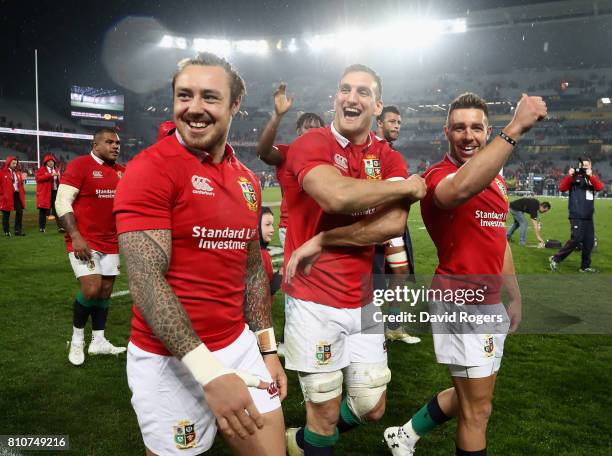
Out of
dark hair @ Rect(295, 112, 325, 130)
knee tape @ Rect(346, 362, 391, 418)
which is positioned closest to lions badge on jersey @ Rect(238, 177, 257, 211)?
knee tape @ Rect(346, 362, 391, 418)

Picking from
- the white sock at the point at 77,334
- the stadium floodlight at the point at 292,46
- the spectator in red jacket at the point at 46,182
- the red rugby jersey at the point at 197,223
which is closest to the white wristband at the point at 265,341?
the red rugby jersey at the point at 197,223

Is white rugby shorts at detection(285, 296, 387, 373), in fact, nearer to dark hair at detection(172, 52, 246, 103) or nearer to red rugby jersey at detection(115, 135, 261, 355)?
red rugby jersey at detection(115, 135, 261, 355)

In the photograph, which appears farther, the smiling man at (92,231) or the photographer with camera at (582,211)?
the photographer with camera at (582,211)

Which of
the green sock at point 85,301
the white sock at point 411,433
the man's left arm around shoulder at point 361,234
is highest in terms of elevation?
the man's left arm around shoulder at point 361,234

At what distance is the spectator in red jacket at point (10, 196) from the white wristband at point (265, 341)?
14.6 m

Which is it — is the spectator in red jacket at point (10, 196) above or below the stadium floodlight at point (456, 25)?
below

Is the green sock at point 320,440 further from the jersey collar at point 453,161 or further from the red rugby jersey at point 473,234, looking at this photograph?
the jersey collar at point 453,161

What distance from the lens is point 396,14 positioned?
54531mm

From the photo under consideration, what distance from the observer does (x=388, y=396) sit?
15.3 feet

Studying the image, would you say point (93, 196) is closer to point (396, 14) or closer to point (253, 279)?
point (253, 279)

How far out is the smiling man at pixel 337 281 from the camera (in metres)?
2.90

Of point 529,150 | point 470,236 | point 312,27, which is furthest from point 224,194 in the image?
point 312,27

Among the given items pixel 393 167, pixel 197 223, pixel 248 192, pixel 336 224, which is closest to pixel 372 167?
pixel 393 167

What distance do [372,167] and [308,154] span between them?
0.50 metres
